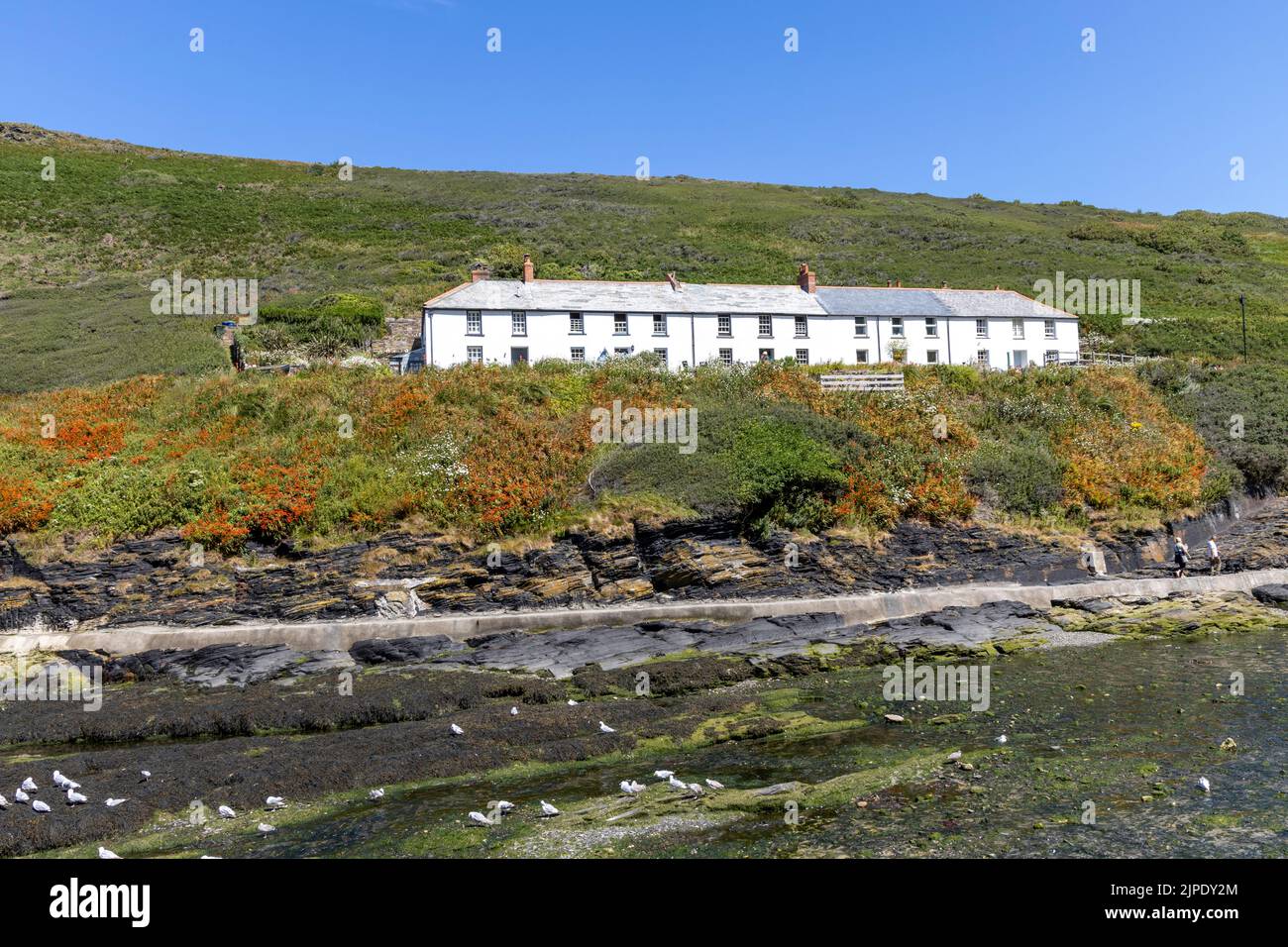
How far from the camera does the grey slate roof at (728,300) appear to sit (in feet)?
146

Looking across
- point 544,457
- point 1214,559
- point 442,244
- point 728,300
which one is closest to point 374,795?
point 544,457

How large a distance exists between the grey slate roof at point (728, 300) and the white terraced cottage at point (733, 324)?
0.08 metres

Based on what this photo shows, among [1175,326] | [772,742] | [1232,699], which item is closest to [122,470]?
[772,742]

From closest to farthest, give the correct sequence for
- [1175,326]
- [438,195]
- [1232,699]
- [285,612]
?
[1232,699], [285,612], [1175,326], [438,195]

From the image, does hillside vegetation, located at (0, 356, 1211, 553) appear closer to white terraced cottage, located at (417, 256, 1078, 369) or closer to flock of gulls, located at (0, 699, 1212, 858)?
white terraced cottage, located at (417, 256, 1078, 369)

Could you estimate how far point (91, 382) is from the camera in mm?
42719

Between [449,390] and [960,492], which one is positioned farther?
[449,390]

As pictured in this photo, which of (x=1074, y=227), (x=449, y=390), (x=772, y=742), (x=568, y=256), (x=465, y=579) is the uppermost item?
(x=1074, y=227)

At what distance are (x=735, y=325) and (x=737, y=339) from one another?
2.55 feet

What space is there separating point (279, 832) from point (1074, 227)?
10549cm

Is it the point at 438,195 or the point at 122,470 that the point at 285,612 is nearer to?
the point at 122,470

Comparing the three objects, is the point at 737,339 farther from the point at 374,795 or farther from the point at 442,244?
the point at 442,244

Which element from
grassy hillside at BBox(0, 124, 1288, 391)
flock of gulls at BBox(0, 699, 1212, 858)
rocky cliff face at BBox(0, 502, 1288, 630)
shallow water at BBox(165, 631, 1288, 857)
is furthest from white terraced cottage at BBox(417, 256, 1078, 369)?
flock of gulls at BBox(0, 699, 1212, 858)

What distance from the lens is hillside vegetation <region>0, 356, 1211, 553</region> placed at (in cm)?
2852
